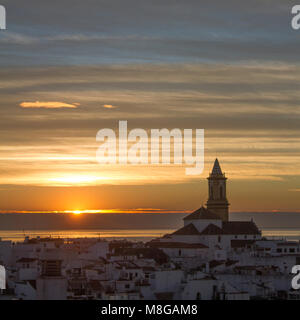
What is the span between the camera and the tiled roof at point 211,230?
3290 inches

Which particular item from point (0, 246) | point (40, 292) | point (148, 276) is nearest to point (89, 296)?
point (40, 292)

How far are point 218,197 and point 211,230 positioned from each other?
8.87m

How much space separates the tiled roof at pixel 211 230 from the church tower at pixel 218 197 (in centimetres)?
742

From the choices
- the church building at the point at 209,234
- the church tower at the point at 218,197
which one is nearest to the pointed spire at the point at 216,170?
the church tower at the point at 218,197

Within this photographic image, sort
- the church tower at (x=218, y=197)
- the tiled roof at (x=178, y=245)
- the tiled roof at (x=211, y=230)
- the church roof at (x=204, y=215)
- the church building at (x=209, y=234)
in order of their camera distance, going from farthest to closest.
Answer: the church tower at (x=218, y=197), the church roof at (x=204, y=215), the tiled roof at (x=211, y=230), the church building at (x=209, y=234), the tiled roof at (x=178, y=245)

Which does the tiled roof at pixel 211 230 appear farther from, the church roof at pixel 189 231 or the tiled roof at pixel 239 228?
the tiled roof at pixel 239 228

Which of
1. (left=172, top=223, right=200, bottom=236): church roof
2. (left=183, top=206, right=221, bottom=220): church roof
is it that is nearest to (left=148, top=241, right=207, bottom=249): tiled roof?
(left=172, top=223, right=200, bottom=236): church roof

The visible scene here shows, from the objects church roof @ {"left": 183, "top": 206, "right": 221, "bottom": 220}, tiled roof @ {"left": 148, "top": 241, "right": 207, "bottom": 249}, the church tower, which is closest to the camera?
tiled roof @ {"left": 148, "top": 241, "right": 207, "bottom": 249}

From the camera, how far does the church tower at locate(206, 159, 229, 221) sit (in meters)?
92.2

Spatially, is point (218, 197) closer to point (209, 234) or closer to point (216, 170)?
point (216, 170)

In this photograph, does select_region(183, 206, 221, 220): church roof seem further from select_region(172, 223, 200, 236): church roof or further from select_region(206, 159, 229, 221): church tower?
select_region(206, 159, 229, 221): church tower

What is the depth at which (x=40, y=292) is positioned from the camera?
47969mm

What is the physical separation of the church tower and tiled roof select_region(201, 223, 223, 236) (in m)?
7.42
